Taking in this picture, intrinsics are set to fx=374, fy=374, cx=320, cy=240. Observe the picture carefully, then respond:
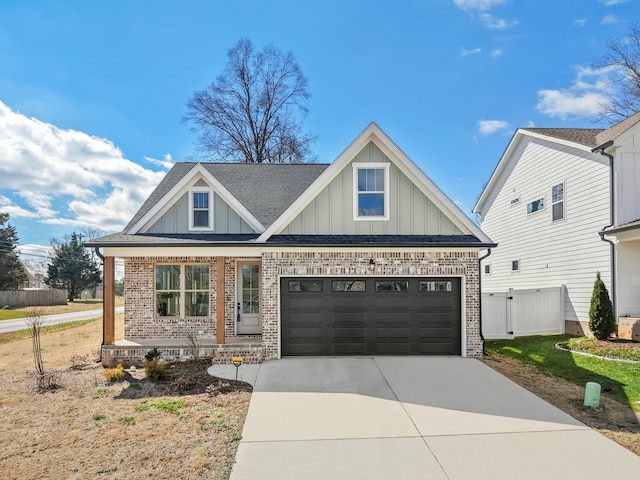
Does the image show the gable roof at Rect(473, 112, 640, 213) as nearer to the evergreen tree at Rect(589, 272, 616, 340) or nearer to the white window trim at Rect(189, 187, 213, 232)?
the evergreen tree at Rect(589, 272, 616, 340)

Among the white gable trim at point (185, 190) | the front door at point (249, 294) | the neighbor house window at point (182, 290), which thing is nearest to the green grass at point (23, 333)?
the neighbor house window at point (182, 290)

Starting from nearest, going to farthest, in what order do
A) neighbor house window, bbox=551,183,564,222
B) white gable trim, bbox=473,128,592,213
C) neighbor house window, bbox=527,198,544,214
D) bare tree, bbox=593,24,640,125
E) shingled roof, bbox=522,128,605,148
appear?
1. shingled roof, bbox=522,128,605,148
2. white gable trim, bbox=473,128,592,213
3. neighbor house window, bbox=551,183,564,222
4. neighbor house window, bbox=527,198,544,214
5. bare tree, bbox=593,24,640,125

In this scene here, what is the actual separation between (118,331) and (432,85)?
1570 centimetres

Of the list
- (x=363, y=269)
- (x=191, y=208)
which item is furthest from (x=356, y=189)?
(x=191, y=208)

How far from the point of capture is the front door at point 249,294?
36.9 ft

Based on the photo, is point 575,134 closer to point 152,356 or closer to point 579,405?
point 579,405

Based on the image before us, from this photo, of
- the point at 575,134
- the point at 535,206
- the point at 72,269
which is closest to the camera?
the point at 575,134

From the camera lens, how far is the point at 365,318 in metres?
9.84

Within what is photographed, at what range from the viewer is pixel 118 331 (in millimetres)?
15289

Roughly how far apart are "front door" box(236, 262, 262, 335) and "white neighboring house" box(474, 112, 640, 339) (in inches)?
294

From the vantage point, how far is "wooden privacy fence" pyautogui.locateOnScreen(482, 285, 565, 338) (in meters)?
12.3

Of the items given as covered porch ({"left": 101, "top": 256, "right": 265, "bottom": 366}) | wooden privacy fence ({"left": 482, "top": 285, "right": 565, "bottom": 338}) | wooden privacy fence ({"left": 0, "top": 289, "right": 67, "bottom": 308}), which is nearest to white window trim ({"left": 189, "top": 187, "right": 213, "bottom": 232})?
covered porch ({"left": 101, "top": 256, "right": 265, "bottom": 366})

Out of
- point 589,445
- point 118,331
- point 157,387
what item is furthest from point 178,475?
point 118,331

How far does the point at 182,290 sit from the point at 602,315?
1232cm
